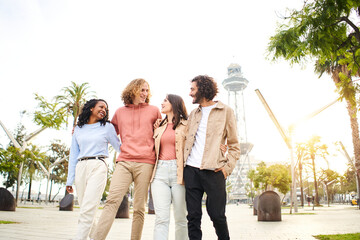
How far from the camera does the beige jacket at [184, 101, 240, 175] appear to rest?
10.9 feet

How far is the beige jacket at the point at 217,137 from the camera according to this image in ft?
10.9

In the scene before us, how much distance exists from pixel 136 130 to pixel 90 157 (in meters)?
0.64

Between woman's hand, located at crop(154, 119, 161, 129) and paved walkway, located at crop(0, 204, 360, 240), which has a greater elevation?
woman's hand, located at crop(154, 119, 161, 129)

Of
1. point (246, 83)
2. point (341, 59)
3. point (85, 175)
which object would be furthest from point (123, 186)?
point (246, 83)

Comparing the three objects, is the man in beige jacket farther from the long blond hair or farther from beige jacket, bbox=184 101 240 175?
the long blond hair

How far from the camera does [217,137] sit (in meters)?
3.48

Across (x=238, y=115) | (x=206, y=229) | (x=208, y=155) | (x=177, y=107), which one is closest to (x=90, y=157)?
(x=177, y=107)

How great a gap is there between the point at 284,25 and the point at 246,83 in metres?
129

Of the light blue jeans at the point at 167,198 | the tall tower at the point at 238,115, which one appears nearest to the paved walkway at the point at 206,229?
the light blue jeans at the point at 167,198

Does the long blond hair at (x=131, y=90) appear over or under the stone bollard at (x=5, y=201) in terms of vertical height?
over

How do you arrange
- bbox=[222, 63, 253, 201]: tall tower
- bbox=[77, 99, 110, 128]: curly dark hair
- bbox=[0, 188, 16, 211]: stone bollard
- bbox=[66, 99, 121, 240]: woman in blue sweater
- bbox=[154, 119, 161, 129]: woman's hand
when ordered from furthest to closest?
1. bbox=[222, 63, 253, 201]: tall tower
2. bbox=[0, 188, 16, 211]: stone bollard
3. bbox=[77, 99, 110, 128]: curly dark hair
4. bbox=[154, 119, 161, 129]: woman's hand
5. bbox=[66, 99, 121, 240]: woman in blue sweater

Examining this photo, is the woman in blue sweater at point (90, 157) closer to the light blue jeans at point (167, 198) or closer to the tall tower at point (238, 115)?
the light blue jeans at point (167, 198)

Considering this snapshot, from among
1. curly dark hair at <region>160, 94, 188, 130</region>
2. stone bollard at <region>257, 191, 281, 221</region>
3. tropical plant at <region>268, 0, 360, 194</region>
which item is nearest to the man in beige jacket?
curly dark hair at <region>160, 94, 188, 130</region>

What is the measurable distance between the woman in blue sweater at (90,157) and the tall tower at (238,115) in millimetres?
108690
